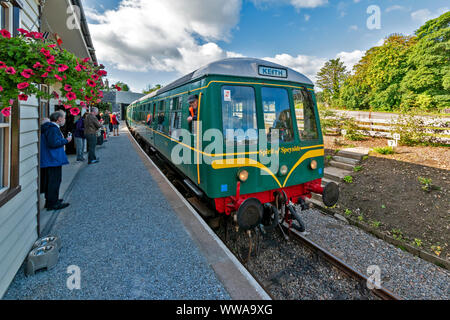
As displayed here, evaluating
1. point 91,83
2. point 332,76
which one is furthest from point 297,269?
point 332,76

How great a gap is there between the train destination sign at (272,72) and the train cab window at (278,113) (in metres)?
0.22

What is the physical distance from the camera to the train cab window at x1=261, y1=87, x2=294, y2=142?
11.7 feet

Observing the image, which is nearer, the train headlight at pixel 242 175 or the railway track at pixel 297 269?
the railway track at pixel 297 269

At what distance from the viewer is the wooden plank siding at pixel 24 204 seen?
222 centimetres

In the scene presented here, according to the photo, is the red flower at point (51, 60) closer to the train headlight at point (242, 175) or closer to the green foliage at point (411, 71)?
the train headlight at point (242, 175)

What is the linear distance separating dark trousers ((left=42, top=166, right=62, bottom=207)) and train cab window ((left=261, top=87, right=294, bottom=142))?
3.89 meters

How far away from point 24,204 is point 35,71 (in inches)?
74.2

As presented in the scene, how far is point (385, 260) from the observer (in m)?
3.67

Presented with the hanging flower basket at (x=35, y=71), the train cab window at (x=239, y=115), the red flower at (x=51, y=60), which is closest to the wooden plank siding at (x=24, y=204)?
the hanging flower basket at (x=35, y=71)

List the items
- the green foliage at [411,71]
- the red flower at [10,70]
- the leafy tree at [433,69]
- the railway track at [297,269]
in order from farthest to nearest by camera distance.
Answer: the green foliage at [411,71], the leafy tree at [433,69], the railway track at [297,269], the red flower at [10,70]

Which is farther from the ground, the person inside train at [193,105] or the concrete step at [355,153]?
the person inside train at [193,105]

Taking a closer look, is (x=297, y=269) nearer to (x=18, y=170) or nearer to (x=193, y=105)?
(x=193, y=105)
